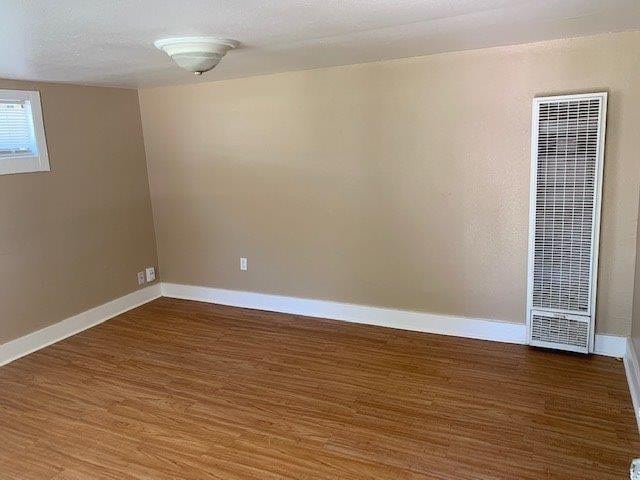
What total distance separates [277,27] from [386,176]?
1624 millimetres

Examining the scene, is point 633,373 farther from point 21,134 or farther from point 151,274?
point 21,134

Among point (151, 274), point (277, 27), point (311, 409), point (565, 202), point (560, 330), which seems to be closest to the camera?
point (277, 27)

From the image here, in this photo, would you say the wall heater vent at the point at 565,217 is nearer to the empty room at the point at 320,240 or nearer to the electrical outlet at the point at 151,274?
the empty room at the point at 320,240

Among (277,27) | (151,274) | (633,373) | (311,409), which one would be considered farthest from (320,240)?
(633,373)

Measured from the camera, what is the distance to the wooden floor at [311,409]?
2293 millimetres

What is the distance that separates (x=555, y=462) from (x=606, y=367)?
113cm

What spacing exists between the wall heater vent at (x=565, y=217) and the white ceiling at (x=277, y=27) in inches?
18.8

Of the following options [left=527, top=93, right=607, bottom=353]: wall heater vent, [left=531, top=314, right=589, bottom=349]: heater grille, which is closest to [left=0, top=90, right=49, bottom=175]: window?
[left=527, top=93, right=607, bottom=353]: wall heater vent

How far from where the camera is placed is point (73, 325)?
13.2 feet

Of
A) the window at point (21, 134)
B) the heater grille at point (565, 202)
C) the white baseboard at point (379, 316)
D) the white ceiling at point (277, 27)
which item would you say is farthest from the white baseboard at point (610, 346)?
the window at point (21, 134)

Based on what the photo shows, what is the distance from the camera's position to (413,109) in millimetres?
3535

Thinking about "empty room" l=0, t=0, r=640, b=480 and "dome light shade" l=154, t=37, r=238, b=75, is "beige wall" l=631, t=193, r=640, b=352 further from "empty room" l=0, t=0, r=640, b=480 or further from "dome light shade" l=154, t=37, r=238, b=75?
"dome light shade" l=154, t=37, r=238, b=75

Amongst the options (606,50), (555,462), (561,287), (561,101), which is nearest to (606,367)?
(561,287)

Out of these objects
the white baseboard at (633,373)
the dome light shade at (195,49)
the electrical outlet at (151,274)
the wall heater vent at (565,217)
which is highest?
the dome light shade at (195,49)
